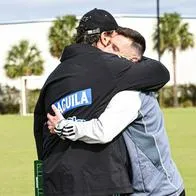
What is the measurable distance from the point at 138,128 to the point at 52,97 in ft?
1.53

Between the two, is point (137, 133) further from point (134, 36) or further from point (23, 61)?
point (23, 61)

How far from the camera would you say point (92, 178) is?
3406 mm

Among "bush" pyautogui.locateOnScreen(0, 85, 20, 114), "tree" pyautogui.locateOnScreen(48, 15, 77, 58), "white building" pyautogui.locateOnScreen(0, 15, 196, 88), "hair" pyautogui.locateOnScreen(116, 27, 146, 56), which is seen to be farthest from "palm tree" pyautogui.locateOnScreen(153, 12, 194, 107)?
"hair" pyautogui.locateOnScreen(116, 27, 146, 56)

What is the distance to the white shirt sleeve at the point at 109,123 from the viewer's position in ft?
11.0

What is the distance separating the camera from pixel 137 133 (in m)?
3.45

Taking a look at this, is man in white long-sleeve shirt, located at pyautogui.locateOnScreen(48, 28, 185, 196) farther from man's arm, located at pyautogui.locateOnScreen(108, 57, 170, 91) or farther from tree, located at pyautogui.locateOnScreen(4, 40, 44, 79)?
tree, located at pyautogui.locateOnScreen(4, 40, 44, 79)

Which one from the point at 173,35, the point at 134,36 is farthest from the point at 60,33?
the point at 134,36

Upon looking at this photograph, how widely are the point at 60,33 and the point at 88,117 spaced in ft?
181

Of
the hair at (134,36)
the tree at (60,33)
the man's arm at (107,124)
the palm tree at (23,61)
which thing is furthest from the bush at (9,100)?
the man's arm at (107,124)

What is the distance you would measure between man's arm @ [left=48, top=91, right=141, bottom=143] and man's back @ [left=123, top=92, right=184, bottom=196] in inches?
2.8

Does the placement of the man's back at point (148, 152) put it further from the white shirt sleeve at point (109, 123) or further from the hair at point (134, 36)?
the hair at point (134, 36)

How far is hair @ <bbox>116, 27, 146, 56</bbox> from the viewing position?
3.60m

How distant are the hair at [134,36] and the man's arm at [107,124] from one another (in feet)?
1.14

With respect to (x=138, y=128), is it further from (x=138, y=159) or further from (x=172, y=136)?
(x=172, y=136)
